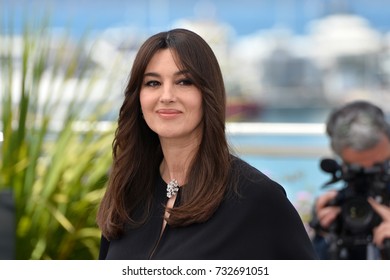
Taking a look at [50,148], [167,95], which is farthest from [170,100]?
[50,148]

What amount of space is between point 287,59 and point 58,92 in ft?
24.8

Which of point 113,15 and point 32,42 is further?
point 113,15

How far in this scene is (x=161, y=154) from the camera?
2.12 metres

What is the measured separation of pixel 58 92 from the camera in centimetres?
404

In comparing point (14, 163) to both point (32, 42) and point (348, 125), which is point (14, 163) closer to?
point (32, 42)

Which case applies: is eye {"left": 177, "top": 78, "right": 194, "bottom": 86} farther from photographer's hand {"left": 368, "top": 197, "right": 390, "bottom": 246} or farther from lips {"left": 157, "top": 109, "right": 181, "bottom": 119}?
photographer's hand {"left": 368, "top": 197, "right": 390, "bottom": 246}

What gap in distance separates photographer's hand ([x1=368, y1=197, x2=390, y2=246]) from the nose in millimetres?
1080

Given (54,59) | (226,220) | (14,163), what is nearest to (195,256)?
(226,220)

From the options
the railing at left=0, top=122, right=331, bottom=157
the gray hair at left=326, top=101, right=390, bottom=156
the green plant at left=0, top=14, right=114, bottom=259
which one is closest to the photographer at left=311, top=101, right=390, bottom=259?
the gray hair at left=326, top=101, right=390, bottom=156

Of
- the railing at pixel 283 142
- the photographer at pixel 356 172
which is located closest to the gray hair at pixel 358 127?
the photographer at pixel 356 172

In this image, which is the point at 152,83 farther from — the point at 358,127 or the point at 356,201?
the point at 358,127

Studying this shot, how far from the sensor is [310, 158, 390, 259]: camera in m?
2.77

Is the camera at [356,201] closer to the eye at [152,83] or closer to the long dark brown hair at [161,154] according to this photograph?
the long dark brown hair at [161,154]

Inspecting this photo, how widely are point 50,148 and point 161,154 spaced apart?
6.47 feet
